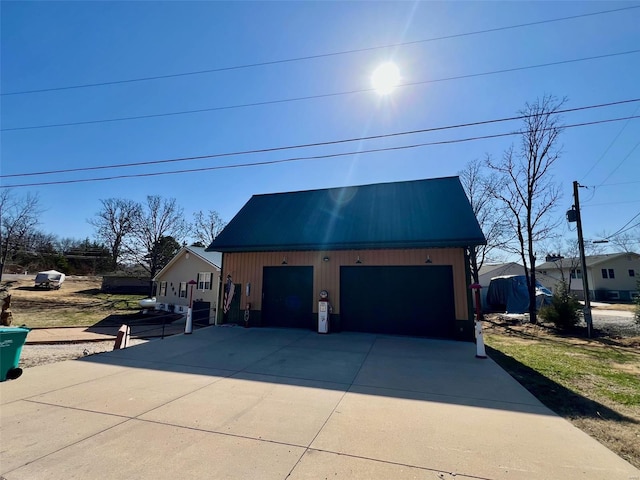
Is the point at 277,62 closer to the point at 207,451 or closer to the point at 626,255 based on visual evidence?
the point at 207,451

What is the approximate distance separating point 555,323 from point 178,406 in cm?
1604

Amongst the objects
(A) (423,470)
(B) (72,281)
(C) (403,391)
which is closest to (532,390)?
(C) (403,391)

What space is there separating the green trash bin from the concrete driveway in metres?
0.24

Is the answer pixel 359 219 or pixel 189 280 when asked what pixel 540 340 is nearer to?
pixel 359 219

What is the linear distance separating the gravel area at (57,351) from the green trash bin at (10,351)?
1745 mm

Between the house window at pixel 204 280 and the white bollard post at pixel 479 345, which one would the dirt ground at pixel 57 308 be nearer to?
the house window at pixel 204 280

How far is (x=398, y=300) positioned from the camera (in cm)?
1039

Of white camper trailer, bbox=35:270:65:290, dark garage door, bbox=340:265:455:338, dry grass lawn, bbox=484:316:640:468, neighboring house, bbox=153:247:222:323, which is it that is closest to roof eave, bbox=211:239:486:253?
dark garage door, bbox=340:265:455:338

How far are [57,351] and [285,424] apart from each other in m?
9.72

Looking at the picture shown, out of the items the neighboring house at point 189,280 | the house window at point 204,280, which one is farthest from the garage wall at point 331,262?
the house window at point 204,280

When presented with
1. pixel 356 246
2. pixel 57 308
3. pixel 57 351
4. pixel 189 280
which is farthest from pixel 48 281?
pixel 356 246

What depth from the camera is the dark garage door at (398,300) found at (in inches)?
392

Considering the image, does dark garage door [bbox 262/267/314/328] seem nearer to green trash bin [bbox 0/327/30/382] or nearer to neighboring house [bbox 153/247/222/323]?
neighboring house [bbox 153/247/222/323]

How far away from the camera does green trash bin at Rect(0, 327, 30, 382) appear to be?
560cm
